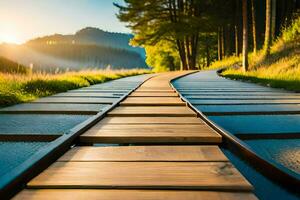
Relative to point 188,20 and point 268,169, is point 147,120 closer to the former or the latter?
point 268,169

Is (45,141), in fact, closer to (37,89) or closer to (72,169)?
(72,169)

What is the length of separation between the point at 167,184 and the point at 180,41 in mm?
34640

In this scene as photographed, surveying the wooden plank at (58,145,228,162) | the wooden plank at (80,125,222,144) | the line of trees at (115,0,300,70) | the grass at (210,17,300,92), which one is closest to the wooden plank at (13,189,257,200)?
the wooden plank at (58,145,228,162)

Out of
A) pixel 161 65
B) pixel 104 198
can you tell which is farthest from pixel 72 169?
pixel 161 65

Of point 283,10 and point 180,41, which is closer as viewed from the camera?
point 283,10

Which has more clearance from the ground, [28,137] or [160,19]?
[160,19]

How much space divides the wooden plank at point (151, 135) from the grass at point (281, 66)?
5.80 metres

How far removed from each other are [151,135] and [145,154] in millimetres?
628

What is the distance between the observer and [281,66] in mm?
13289

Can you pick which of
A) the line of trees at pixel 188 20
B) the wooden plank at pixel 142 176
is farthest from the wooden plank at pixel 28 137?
→ the line of trees at pixel 188 20

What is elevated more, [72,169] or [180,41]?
[180,41]

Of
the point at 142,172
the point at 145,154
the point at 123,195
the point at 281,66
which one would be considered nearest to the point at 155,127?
the point at 145,154

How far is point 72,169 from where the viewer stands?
84.4 inches

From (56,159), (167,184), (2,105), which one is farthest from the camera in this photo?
(2,105)
